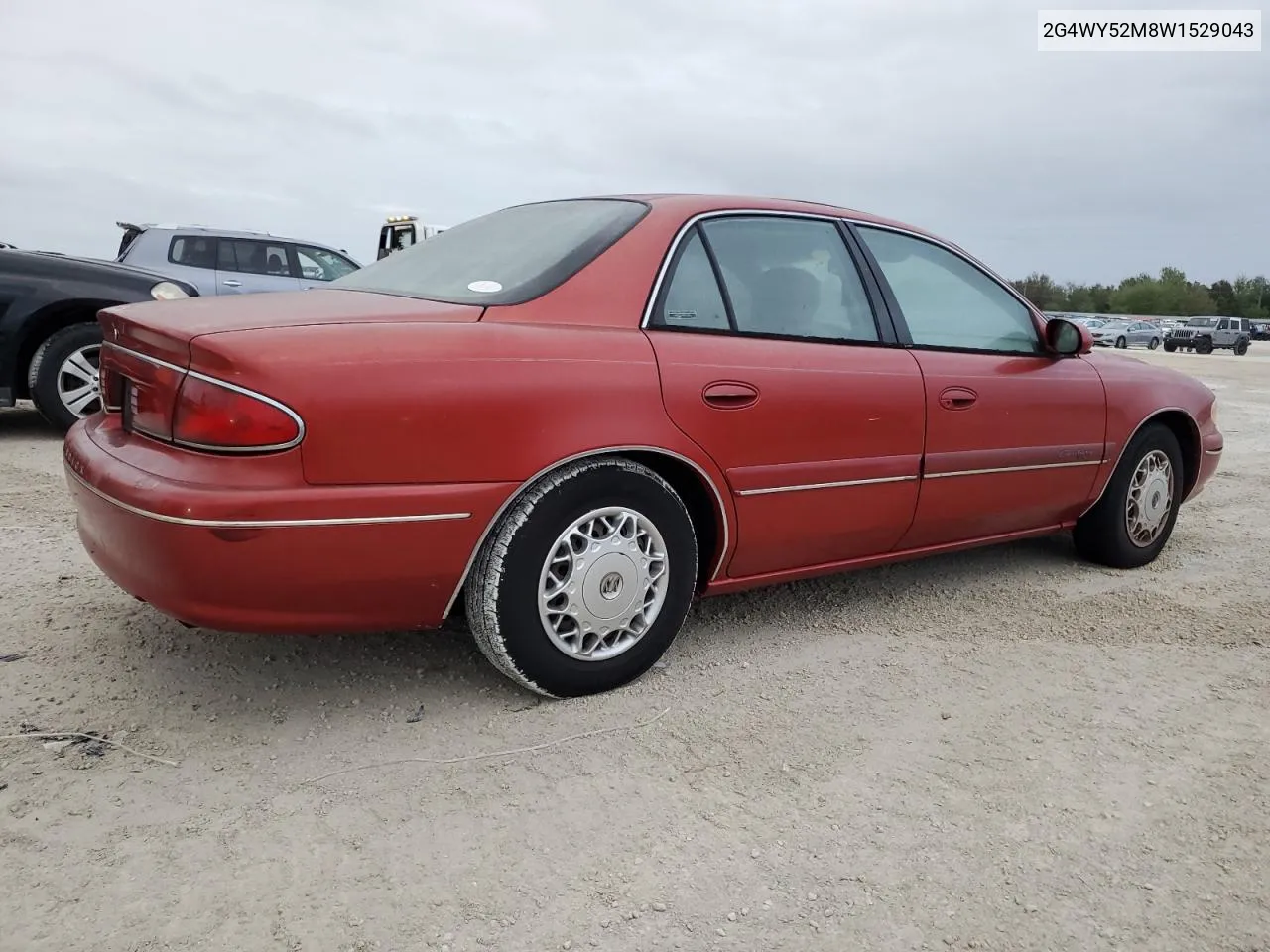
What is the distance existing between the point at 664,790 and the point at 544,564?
25.1 inches

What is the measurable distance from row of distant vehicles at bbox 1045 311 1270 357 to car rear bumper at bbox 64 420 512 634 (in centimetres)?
3887

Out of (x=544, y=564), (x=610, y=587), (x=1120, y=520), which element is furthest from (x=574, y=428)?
(x=1120, y=520)

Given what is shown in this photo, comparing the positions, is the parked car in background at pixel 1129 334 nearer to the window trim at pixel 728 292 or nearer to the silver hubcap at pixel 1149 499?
the silver hubcap at pixel 1149 499

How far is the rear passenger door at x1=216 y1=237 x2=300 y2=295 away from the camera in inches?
389

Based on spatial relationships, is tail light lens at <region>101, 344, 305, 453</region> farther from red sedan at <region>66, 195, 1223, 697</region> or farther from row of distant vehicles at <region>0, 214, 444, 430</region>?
row of distant vehicles at <region>0, 214, 444, 430</region>

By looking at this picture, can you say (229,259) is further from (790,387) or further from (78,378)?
(790,387)

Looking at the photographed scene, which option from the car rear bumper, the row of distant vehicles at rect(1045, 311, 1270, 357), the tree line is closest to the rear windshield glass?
the car rear bumper

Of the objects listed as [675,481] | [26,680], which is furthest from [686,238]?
[26,680]

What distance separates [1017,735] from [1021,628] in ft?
3.05

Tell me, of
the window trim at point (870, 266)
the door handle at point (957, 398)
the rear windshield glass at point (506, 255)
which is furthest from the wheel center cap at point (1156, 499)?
the rear windshield glass at point (506, 255)

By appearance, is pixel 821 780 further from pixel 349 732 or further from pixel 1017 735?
pixel 349 732

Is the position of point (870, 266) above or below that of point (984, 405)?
above

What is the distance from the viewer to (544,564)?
8.36 ft

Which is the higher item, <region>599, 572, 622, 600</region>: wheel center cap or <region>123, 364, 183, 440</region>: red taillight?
<region>123, 364, 183, 440</region>: red taillight
